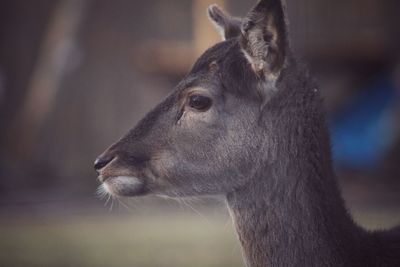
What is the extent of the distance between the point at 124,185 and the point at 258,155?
737 mm

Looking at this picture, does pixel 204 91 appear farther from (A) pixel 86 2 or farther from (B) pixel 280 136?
(A) pixel 86 2

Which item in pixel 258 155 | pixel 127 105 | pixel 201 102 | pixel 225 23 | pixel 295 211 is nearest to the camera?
pixel 295 211

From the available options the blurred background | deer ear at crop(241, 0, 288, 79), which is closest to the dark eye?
deer ear at crop(241, 0, 288, 79)

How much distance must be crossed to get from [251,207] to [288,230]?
9.3 inches

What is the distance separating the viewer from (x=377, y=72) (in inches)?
562

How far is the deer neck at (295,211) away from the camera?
464 centimetres

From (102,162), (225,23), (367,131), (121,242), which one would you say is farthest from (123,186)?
(367,131)

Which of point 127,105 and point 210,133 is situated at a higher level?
point 127,105

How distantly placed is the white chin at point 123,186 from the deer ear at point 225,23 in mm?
1160

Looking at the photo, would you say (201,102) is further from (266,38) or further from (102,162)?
(102,162)

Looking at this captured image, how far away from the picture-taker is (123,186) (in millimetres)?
4898

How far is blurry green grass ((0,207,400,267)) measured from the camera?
8.20 metres

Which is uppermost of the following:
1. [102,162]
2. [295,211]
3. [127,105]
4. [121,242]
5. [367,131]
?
[127,105]

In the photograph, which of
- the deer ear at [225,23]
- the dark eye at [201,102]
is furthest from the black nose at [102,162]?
the deer ear at [225,23]
